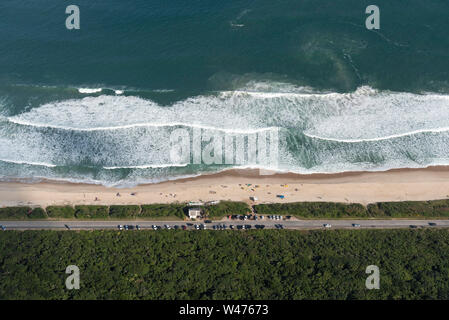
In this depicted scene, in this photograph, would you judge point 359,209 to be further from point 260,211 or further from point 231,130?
point 231,130

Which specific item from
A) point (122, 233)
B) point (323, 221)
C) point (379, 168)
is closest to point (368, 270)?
point (323, 221)

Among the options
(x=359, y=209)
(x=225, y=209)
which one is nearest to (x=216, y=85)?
(x=225, y=209)

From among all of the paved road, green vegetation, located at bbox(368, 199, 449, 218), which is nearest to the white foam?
the paved road

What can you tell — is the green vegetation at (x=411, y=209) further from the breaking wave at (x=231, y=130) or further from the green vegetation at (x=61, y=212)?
the green vegetation at (x=61, y=212)

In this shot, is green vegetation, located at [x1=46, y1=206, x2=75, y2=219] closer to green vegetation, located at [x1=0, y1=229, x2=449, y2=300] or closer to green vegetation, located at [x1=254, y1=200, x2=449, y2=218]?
green vegetation, located at [x1=0, y1=229, x2=449, y2=300]
